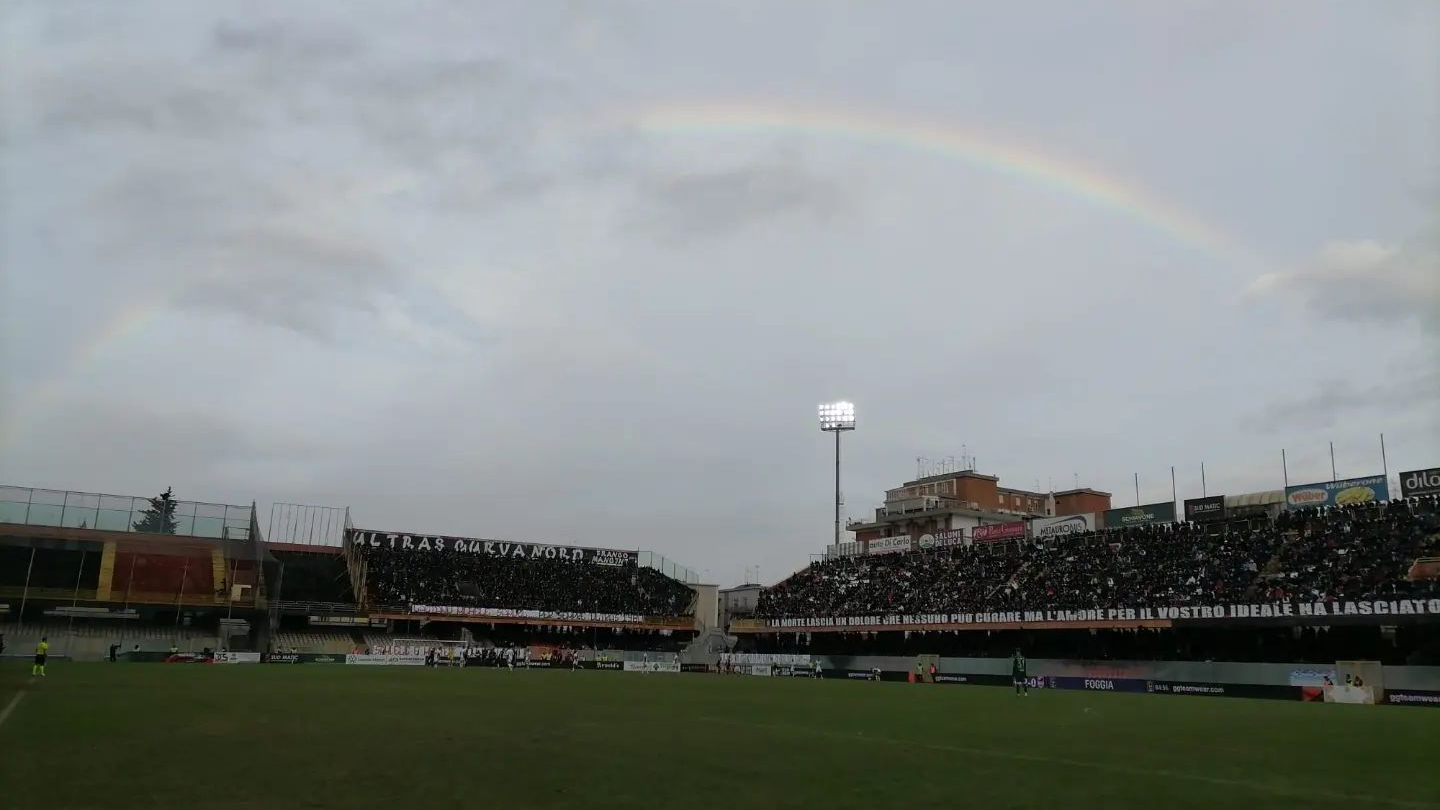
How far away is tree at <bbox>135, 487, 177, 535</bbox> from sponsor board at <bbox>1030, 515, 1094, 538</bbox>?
59.9m

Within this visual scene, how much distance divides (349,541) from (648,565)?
90.2 feet

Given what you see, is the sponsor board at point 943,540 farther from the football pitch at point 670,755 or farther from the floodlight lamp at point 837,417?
the football pitch at point 670,755

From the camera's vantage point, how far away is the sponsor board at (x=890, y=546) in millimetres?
78625

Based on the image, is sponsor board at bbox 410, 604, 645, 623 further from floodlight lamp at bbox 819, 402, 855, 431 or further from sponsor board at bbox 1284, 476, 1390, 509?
sponsor board at bbox 1284, 476, 1390, 509

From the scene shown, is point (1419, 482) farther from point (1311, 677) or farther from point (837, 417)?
point (837, 417)

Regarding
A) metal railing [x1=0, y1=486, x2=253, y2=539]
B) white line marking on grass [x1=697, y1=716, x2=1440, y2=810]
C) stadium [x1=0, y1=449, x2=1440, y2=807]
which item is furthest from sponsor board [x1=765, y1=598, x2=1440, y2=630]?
metal railing [x1=0, y1=486, x2=253, y2=539]

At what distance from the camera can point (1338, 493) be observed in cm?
5269

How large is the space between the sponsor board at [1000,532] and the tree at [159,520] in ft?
187

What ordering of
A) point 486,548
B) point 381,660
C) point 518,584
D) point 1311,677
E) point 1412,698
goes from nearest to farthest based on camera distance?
point 1412,698 → point 1311,677 → point 381,660 → point 518,584 → point 486,548

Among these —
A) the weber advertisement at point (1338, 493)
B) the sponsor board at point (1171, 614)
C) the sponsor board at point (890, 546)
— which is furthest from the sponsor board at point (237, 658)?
the weber advertisement at point (1338, 493)

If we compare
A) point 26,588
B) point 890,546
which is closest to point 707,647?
point 890,546

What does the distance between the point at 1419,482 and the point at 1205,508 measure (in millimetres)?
13080

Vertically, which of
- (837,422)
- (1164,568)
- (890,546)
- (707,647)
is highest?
(837,422)

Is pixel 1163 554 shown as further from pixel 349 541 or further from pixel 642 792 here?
pixel 349 541
